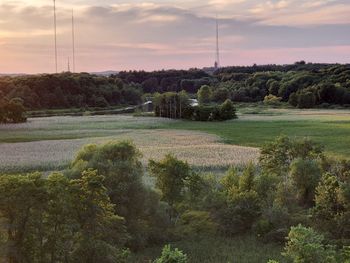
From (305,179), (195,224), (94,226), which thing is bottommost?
(195,224)

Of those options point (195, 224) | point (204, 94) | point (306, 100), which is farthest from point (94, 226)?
point (204, 94)

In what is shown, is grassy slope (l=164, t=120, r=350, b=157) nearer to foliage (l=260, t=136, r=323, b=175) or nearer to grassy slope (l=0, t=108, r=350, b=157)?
grassy slope (l=0, t=108, r=350, b=157)

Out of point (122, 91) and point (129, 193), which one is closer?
point (129, 193)

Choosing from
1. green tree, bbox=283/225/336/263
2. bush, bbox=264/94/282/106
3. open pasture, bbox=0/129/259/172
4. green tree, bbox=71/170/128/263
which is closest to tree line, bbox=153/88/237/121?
open pasture, bbox=0/129/259/172

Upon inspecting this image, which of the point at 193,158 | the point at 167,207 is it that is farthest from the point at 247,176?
the point at 193,158

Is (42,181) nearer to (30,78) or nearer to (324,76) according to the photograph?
(30,78)

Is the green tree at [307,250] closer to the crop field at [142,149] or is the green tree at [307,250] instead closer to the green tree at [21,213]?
the green tree at [21,213]

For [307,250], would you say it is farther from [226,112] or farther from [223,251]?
[226,112]
